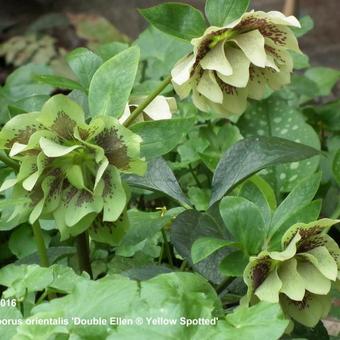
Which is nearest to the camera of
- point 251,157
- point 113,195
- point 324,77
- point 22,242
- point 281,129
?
point 113,195

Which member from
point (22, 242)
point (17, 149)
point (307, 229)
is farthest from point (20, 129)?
point (22, 242)

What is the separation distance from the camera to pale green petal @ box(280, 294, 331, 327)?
738 millimetres

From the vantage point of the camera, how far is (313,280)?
71cm

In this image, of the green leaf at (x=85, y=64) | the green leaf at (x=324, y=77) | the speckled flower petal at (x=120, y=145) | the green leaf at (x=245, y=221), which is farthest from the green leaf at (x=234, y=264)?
the green leaf at (x=324, y=77)

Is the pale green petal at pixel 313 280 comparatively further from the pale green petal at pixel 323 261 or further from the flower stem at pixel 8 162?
the flower stem at pixel 8 162

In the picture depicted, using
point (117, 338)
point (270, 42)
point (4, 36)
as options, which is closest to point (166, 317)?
point (117, 338)

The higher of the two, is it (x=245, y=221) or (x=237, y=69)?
(x=237, y=69)

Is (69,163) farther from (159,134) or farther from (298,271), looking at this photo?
(298,271)

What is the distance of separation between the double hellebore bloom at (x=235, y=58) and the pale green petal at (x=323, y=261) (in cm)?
15

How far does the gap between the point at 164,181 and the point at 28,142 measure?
6.9 inches

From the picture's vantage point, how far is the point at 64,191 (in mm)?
732

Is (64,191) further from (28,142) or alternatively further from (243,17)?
(243,17)

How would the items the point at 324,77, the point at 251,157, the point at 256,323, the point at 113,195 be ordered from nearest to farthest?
→ 1. the point at 256,323
2. the point at 113,195
3. the point at 251,157
4. the point at 324,77

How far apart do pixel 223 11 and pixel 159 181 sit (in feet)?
0.57
